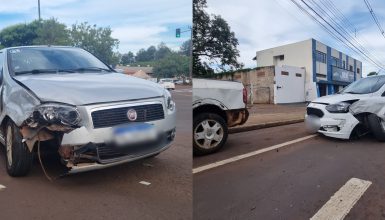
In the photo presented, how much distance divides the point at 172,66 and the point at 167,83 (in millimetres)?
151

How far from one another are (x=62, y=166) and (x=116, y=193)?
12.8 inches

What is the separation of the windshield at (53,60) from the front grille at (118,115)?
0.92ft

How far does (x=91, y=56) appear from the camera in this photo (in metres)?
1.69

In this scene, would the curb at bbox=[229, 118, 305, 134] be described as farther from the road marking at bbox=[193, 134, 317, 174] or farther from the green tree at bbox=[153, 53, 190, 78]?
the green tree at bbox=[153, 53, 190, 78]

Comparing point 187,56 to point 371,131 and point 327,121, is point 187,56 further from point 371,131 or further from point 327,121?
point 371,131

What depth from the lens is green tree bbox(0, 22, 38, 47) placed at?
159 cm

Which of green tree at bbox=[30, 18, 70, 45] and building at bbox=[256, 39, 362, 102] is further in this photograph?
green tree at bbox=[30, 18, 70, 45]

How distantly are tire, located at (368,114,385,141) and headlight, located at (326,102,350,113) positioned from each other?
0.32 feet

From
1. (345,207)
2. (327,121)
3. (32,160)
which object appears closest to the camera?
(345,207)

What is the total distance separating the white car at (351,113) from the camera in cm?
133

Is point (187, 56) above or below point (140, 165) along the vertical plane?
above

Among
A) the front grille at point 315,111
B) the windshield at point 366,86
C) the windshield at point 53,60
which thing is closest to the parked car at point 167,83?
the windshield at point 53,60

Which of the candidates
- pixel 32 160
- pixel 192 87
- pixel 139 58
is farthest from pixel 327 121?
pixel 32 160

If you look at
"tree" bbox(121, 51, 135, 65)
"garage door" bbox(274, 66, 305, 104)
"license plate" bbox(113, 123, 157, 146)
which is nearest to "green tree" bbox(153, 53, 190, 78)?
"tree" bbox(121, 51, 135, 65)
